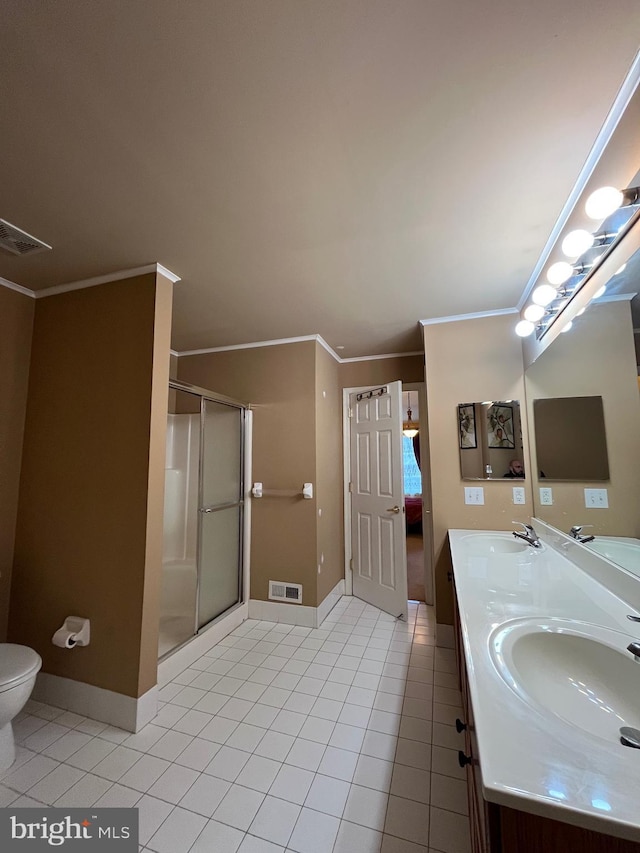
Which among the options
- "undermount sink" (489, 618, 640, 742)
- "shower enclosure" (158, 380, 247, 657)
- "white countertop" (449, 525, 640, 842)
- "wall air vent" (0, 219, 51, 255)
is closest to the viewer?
"white countertop" (449, 525, 640, 842)

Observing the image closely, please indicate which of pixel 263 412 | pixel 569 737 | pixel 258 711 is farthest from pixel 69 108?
pixel 258 711

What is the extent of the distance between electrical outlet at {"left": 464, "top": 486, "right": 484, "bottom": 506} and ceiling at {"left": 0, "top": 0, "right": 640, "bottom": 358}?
143 cm

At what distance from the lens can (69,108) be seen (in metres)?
1.14

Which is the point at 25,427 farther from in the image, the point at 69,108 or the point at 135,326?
the point at 69,108

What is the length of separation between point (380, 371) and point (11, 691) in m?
3.40

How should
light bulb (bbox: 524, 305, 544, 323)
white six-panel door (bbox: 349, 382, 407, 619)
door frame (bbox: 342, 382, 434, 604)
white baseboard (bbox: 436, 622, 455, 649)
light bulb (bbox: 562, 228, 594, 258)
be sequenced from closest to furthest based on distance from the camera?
light bulb (bbox: 562, 228, 594, 258), light bulb (bbox: 524, 305, 544, 323), white baseboard (bbox: 436, 622, 455, 649), white six-panel door (bbox: 349, 382, 407, 619), door frame (bbox: 342, 382, 434, 604)

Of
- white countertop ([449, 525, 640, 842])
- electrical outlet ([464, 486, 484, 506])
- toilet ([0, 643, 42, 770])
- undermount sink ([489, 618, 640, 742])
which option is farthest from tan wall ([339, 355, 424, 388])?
toilet ([0, 643, 42, 770])

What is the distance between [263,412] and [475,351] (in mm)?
1839

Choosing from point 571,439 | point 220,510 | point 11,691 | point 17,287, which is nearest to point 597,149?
point 571,439

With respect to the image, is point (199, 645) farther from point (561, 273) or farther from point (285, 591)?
point (561, 273)

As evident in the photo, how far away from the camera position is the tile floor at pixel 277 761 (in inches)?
50.2

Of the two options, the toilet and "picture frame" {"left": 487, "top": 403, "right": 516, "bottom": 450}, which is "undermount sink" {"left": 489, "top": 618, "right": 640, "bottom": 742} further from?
the toilet

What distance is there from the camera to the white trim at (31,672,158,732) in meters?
1.79

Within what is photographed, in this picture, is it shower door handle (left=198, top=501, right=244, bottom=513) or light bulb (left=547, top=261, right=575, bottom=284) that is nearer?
light bulb (left=547, top=261, right=575, bottom=284)
